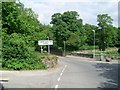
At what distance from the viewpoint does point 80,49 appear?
303ft

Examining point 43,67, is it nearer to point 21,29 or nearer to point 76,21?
point 21,29

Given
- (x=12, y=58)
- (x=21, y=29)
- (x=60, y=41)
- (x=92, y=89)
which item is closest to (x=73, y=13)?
(x=60, y=41)

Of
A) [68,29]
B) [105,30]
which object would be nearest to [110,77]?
[105,30]

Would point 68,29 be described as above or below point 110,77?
above

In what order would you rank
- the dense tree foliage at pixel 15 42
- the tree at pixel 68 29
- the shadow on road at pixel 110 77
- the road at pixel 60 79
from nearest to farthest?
the road at pixel 60 79 < the shadow on road at pixel 110 77 < the dense tree foliage at pixel 15 42 < the tree at pixel 68 29

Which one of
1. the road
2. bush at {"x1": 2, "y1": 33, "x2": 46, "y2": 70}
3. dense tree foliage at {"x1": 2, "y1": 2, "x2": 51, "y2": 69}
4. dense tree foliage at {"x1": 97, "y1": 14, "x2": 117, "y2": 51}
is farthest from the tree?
the road

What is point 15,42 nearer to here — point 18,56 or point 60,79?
point 18,56

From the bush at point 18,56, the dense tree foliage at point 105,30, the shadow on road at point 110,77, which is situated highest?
the dense tree foliage at point 105,30

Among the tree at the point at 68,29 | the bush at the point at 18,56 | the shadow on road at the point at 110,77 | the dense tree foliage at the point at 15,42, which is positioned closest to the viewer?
the shadow on road at the point at 110,77

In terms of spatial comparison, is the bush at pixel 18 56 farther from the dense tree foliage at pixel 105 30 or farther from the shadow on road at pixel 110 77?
the dense tree foliage at pixel 105 30

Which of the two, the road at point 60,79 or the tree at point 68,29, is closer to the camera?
the road at point 60,79

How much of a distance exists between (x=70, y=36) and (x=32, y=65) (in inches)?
2316

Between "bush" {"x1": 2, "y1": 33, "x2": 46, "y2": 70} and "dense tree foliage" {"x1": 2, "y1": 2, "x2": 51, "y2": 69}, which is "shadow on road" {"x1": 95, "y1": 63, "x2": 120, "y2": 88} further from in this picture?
"dense tree foliage" {"x1": 2, "y1": 2, "x2": 51, "y2": 69}

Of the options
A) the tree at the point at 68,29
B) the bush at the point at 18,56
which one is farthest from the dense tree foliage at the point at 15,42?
the tree at the point at 68,29
